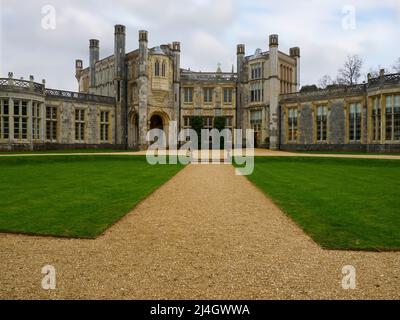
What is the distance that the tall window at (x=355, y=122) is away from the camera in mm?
33688

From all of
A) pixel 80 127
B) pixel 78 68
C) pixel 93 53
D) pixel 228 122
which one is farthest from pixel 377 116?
pixel 78 68

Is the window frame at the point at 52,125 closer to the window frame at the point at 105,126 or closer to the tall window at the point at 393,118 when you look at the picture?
the window frame at the point at 105,126

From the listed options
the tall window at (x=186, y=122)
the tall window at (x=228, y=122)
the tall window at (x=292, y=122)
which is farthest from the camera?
the tall window at (x=228, y=122)

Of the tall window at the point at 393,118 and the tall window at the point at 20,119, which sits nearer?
the tall window at the point at 393,118

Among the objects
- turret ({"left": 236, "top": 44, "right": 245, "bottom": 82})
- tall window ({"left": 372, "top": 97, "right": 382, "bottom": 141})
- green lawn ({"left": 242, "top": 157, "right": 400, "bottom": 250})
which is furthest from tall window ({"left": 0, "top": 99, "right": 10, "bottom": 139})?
tall window ({"left": 372, "top": 97, "right": 382, "bottom": 141})

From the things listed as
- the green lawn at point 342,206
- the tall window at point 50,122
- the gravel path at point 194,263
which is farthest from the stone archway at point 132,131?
the gravel path at point 194,263

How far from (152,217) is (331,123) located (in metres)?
31.2

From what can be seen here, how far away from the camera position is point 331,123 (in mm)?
35406

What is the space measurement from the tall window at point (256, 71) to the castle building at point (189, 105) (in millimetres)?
116

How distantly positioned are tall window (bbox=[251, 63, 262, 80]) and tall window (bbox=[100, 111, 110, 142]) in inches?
698

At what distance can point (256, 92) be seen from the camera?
41.8 m

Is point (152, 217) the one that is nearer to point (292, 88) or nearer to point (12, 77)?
point (12, 77)

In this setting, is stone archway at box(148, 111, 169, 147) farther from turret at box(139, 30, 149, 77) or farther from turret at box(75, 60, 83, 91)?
turret at box(75, 60, 83, 91)
